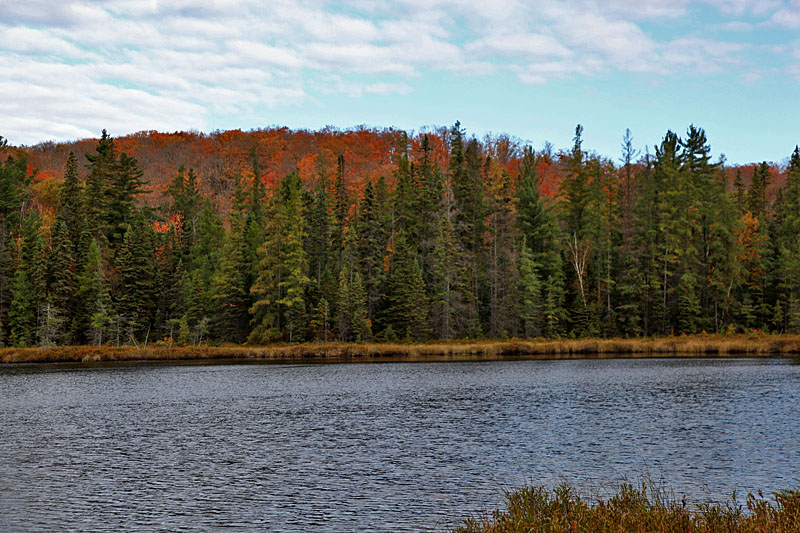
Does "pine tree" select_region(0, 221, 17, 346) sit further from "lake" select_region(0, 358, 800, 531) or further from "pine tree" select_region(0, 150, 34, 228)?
"lake" select_region(0, 358, 800, 531)

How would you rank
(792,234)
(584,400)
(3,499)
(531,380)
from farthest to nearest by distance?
(792,234)
(531,380)
(584,400)
(3,499)

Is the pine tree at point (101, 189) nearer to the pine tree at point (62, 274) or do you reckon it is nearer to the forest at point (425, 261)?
the forest at point (425, 261)

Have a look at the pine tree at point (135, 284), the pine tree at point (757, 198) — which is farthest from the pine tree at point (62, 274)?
the pine tree at point (757, 198)

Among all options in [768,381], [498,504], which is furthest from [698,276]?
[498,504]

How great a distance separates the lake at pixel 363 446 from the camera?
16.2m

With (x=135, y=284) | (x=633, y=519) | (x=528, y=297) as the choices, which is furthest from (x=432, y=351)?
(x=633, y=519)

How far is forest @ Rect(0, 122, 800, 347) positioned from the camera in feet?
257

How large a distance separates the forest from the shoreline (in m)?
4.42

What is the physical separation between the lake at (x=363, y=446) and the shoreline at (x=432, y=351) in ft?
77.0

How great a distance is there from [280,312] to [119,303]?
18646 millimetres

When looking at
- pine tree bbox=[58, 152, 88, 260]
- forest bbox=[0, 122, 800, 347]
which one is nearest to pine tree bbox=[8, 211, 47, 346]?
forest bbox=[0, 122, 800, 347]

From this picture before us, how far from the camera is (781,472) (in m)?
18.0

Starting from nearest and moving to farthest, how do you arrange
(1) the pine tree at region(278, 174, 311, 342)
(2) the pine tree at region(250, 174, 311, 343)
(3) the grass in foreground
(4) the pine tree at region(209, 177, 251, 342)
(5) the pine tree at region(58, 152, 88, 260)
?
(3) the grass in foreground, (1) the pine tree at region(278, 174, 311, 342), (2) the pine tree at region(250, 174, 311, 343), (4) the pine tree at region(209, 177, 251, 342), (5) the pine tree at region(58, 152, 88, 260)

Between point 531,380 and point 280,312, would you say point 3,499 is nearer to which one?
point 531,380
